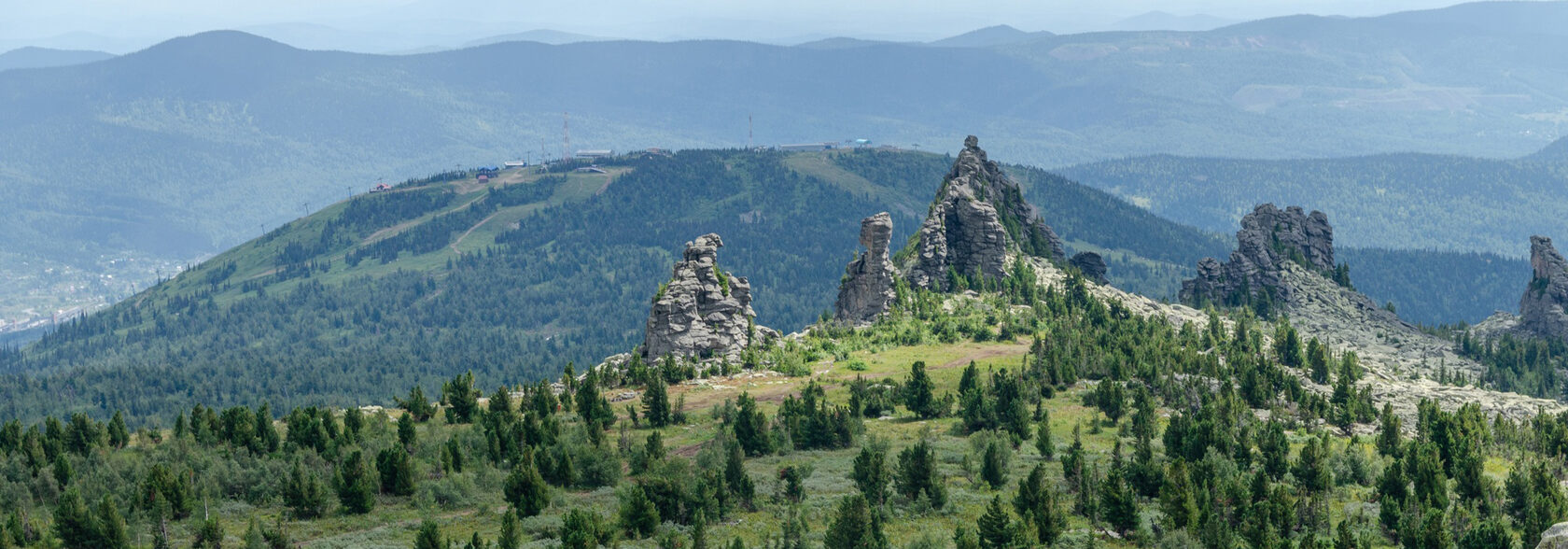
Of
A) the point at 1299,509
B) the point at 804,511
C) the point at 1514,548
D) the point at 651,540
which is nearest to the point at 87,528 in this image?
the point at 651,540

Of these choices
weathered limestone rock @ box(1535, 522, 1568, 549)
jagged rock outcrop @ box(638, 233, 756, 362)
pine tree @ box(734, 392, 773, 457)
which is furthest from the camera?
jagged rock outcrop @ box(638, 233, 756, 362)

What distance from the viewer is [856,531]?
102875 mm

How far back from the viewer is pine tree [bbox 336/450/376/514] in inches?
4636

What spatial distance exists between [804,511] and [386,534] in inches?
1118

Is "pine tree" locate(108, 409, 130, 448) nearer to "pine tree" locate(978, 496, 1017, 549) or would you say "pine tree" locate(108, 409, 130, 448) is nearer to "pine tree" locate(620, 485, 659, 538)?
"pine tree" locate(620, 485, 659, 538)

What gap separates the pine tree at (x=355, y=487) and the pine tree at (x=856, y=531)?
3469 centimetres

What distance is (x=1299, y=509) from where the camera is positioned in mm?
110875

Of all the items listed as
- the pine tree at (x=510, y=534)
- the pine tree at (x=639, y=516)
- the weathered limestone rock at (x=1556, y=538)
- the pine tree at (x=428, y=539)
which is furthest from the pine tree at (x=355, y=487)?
the weathered limestone rock at (x=1556, y=538)

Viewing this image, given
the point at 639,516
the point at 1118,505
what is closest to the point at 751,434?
the point at 639,516

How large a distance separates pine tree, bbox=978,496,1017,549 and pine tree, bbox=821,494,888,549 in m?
6.16

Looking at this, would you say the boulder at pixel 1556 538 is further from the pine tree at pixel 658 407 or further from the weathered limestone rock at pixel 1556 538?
the pine tree at pixel 658 407

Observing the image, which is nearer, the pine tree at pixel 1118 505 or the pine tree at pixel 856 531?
the pine tree at pixel 856 531

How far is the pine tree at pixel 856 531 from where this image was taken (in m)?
102

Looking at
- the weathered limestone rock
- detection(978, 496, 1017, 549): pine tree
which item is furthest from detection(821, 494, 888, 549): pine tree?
the weathered limestone rock
